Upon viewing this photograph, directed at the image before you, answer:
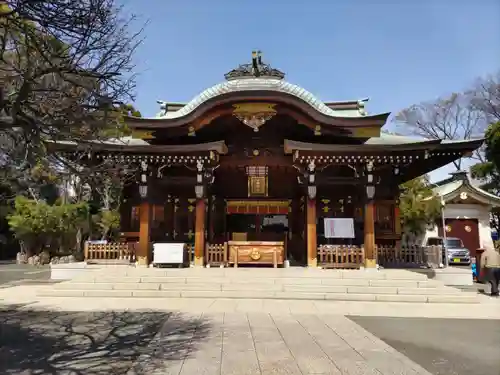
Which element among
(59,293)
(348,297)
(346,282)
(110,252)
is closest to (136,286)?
(59,293)

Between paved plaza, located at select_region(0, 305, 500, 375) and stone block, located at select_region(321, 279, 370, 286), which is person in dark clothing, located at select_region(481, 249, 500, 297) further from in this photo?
paved plaza, located at select_region(0, 305, 500, 375)

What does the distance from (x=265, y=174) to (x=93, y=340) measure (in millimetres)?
10517

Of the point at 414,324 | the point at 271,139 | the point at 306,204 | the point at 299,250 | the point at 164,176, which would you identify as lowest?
the point at 414,324

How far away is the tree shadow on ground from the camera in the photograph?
4.95m

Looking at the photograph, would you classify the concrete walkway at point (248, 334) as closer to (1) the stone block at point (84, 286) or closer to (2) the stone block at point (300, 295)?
(2) the stone block at point (300, 295)

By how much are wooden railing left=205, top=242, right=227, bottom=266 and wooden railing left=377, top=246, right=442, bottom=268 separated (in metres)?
5.88

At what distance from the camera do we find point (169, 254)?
13.6m

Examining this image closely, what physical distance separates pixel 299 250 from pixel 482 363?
11.0 m

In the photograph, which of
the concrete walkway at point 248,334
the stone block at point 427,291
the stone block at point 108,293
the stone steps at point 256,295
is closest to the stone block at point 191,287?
the stone steps at point 256,295

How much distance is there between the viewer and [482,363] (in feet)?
17.3

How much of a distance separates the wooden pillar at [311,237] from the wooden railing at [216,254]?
3099 millimetres

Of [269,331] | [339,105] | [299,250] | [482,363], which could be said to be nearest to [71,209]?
[299,250]

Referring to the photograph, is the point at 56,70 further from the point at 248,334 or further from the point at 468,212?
the point at 468,212

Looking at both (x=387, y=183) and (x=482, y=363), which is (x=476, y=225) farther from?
(x=482, y=363)
